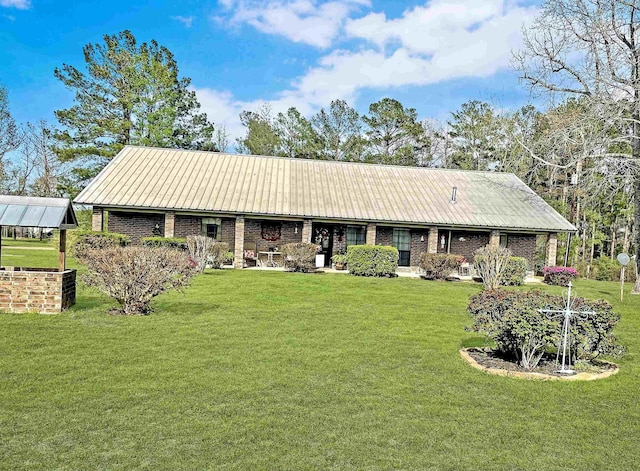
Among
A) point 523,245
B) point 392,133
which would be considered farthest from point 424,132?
point 523,245

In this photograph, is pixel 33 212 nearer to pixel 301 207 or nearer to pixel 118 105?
pixel 301 207

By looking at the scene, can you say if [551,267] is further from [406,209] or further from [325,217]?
[325,217]

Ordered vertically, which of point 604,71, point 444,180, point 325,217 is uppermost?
point 604,71

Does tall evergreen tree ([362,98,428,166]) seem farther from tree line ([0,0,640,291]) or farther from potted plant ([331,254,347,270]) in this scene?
potted plant ([331,254,347,270])

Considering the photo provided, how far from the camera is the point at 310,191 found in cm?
2408

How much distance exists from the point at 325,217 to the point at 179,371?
16074 mm

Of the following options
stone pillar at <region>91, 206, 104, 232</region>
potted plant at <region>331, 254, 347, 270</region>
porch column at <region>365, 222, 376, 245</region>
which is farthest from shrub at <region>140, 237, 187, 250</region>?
porch column at <region>365, 222, 376, 245</region>

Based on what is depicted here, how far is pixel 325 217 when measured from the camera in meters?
22.0

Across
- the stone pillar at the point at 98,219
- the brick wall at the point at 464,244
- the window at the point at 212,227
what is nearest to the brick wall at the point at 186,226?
the window at the point at 212,227

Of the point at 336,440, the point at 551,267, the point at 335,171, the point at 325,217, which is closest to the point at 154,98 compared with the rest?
the point at 335,171

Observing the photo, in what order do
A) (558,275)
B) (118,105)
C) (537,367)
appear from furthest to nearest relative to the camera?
1. (118,105)
2. (558,275)
3. (537,367)

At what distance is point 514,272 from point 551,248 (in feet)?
18.9

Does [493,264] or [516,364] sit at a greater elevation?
[493,264]

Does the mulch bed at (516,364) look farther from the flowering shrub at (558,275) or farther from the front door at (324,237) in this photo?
the front door at (324,237)
